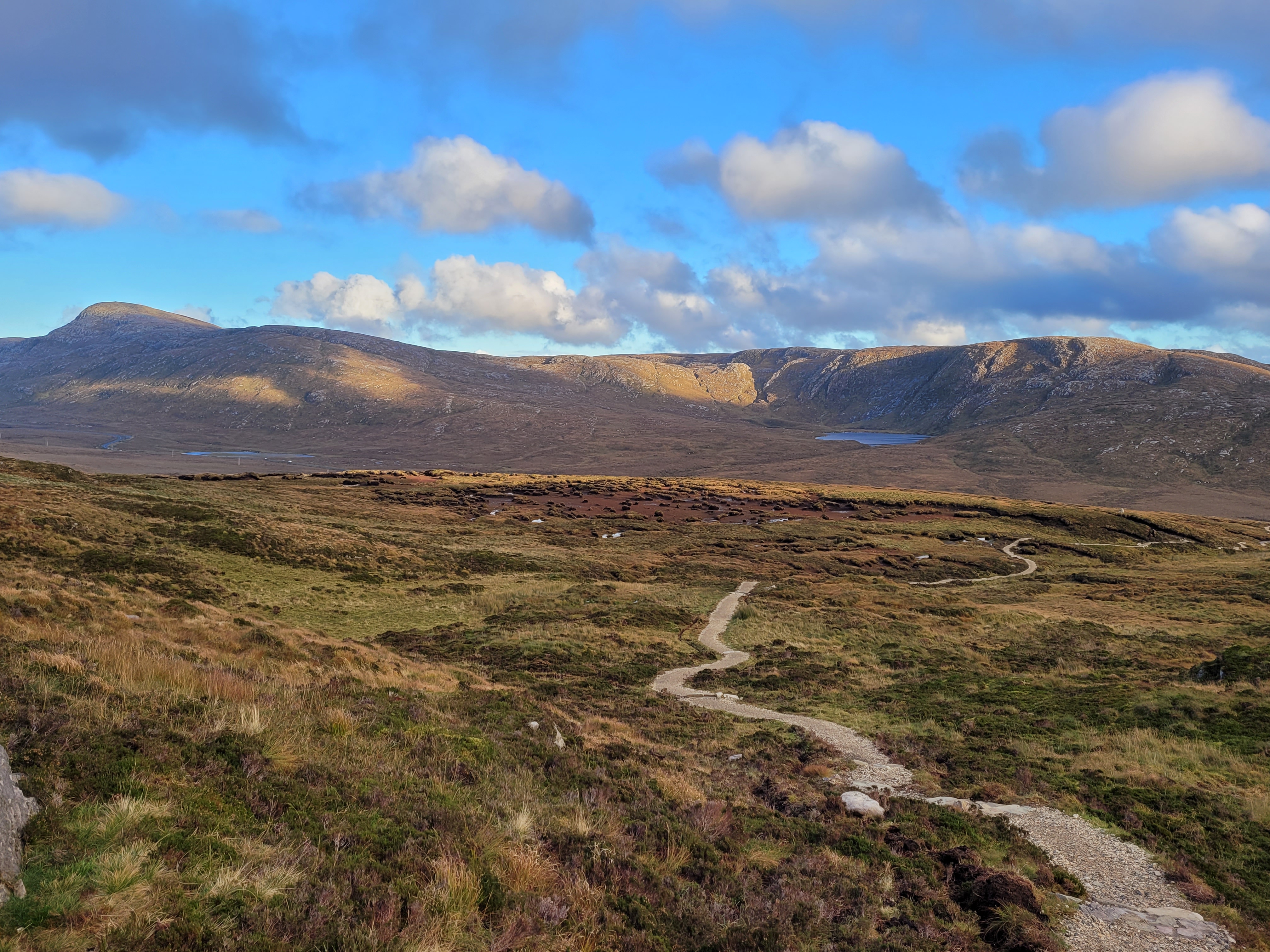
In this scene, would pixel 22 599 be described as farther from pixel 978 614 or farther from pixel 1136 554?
pixel 1136 554

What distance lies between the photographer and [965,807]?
49.5 ft

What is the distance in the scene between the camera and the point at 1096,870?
40.4 ft

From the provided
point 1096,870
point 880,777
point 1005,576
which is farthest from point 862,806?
point 1005,576

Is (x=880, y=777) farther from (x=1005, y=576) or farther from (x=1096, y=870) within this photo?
(x=1005, y=576)

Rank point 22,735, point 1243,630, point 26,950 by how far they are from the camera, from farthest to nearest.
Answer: point 1243,630
point 22,735
point 26,950

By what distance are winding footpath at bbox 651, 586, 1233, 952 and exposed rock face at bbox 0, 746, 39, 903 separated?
12.9 metres

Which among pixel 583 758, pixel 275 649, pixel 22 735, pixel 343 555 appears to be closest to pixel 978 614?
pixel 583 758

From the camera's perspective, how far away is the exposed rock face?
19.7 feet

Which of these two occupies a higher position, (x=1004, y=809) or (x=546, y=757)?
(x=546, y=757)

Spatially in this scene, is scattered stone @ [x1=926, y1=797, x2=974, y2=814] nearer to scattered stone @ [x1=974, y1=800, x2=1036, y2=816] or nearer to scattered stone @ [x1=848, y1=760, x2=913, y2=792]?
scattered stone @ [x1=974, y1=800, x2=1036, y2=816]

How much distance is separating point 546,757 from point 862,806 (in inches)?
271

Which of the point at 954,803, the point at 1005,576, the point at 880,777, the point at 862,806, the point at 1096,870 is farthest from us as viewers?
the point at 1005,576

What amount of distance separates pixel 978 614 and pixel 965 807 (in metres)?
35.4

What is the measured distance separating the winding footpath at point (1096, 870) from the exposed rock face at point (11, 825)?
507 inches
